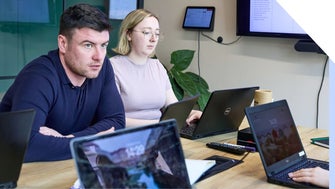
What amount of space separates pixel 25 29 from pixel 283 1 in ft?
9.65

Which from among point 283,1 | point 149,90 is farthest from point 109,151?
point 149,90

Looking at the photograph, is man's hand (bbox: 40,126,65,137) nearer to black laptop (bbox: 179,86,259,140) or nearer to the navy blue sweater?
the navy blue sweater

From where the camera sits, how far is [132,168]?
0.94m

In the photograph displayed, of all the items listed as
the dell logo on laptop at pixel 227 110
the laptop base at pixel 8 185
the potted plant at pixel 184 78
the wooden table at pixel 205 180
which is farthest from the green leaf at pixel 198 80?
the laptop base at pixel 8 185

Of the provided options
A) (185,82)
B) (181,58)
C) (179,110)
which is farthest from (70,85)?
(181,58)

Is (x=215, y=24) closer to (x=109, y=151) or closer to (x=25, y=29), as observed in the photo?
(x=25, y=29)

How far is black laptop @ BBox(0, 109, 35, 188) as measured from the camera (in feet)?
A: 3.89

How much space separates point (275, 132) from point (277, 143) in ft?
0.14

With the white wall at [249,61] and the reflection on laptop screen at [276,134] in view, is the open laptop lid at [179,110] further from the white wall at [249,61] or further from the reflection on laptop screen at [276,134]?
the white wall at [249,61]

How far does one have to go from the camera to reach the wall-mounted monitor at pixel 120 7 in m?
4.00

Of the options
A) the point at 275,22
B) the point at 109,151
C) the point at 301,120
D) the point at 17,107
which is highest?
the point at 275,22

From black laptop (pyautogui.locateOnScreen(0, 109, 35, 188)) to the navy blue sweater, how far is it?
29 cm

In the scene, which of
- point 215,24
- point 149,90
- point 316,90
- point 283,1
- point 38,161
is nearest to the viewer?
point 283,1

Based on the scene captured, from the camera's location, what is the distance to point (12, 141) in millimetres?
1213
